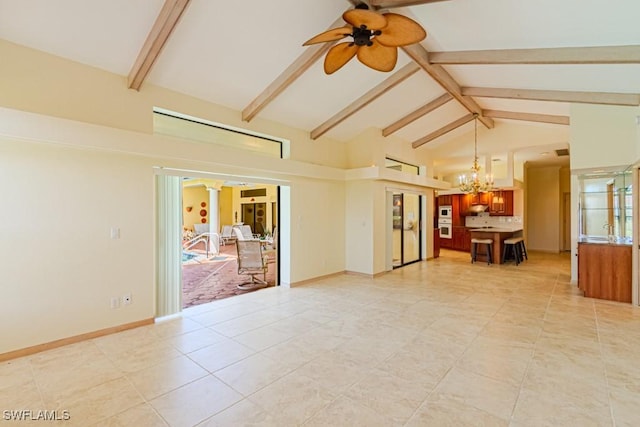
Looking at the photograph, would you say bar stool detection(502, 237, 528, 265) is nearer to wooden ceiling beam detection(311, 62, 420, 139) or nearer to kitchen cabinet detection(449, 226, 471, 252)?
kitchen cabinet detection(449, 226, 471, 252)

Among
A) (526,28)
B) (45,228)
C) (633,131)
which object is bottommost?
(45,228)

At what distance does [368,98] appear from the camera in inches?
209

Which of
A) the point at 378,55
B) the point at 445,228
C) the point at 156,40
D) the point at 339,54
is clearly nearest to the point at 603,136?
the point at 378,55

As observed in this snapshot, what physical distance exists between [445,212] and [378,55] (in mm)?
9617

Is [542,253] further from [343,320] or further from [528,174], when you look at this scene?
[343,320]

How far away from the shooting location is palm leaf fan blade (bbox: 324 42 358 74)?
9.41 ft

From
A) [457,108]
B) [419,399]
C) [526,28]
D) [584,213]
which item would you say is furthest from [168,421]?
[457,108]

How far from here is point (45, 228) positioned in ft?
10.4

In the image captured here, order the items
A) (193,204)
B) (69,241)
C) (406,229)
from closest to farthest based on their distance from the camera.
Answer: (69,241), (406,229), (193,204)

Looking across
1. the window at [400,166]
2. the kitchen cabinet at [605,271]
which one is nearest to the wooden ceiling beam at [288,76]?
the window at [400,166]

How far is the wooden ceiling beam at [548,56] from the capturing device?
10.7ft

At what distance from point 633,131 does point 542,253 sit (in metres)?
6.60

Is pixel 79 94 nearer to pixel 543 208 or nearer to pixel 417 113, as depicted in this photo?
pixel 417 113

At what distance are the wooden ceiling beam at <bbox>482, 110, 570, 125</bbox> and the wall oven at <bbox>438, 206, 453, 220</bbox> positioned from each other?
15.0ft
